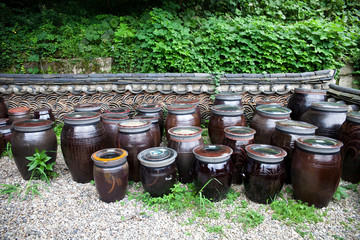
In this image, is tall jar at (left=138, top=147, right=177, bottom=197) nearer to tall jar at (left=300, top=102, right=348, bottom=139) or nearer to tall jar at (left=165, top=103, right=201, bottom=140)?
tall jar at (left=165, top=103, right=201, bottom=140)

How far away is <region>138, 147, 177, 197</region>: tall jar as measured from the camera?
3023 mm

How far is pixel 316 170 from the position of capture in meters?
2.90

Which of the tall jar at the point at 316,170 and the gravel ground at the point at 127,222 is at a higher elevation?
the tall jar at the point at 316,170

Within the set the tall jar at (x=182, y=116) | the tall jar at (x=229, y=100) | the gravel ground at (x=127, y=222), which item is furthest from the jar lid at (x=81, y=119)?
the tall jar at (x=229, y=100)

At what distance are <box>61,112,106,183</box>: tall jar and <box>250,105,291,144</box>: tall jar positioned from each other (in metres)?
2.69

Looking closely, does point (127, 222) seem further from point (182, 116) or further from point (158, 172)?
point (182, 116)

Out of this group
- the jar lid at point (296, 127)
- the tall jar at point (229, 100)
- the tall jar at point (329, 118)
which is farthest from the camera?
the tall jar at point (229, 100)

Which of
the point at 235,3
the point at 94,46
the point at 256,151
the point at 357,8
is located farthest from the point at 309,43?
the point at 94,46

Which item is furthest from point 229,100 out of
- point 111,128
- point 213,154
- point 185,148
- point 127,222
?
point 127,222

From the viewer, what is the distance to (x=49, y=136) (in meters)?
3.74

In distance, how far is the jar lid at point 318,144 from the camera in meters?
2.85

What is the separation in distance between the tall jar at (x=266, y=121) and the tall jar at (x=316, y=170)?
794mm

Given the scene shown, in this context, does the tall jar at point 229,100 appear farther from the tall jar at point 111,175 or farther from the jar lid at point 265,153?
the tall jar at point 111,175

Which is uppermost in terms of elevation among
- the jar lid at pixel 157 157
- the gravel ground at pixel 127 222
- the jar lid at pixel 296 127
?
the jar lid at pixel 296 127
